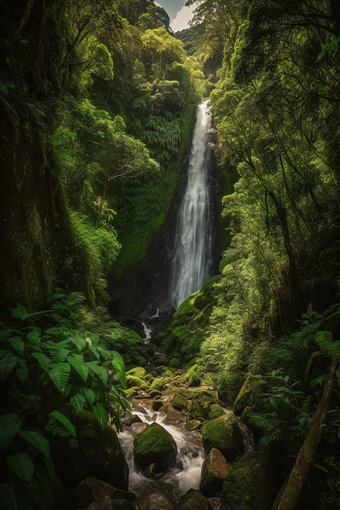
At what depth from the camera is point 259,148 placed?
18.9 ft

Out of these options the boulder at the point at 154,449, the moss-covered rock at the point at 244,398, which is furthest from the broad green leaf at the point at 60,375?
the moss-covered rock at the point at 244,398

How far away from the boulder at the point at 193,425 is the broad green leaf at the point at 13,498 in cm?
412

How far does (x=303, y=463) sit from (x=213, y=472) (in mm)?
2353

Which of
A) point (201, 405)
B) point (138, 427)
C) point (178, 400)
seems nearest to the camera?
point (138, 427)

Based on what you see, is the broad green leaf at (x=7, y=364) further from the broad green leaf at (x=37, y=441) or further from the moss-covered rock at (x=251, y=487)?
the moss-covered rock at (x=251, y=487)

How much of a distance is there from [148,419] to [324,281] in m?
4.68

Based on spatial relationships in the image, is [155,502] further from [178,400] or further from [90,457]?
[178,400]

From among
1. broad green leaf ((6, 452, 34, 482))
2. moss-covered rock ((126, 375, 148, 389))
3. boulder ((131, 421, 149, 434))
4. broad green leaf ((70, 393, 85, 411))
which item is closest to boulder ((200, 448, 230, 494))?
boulder ((131, 421, 149, 434))

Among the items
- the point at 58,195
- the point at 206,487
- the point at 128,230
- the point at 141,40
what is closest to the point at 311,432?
the point at 206,487

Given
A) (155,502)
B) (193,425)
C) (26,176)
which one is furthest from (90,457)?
(26,176)

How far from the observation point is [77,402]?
93.9 inches

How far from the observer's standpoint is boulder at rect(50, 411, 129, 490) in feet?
9.79

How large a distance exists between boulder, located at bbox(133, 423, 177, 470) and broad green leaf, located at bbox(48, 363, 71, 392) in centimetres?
291

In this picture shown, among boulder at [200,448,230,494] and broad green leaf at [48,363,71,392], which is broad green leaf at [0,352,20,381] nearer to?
broad green leaf at [48,363,71,392]
